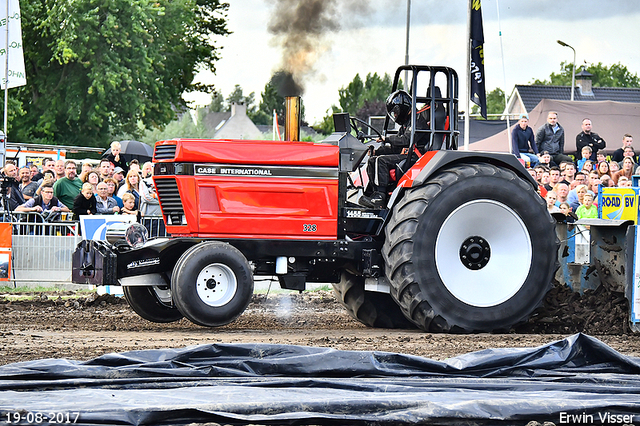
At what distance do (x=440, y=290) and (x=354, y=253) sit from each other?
2.95ft

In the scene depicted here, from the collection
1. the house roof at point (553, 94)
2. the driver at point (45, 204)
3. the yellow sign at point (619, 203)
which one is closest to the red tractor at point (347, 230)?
the yellow sign at point (619, 203)

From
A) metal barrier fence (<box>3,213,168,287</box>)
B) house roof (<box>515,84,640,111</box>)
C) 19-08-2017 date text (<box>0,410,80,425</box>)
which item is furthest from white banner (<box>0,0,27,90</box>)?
house roof (<box>515,84,640,111</box>)

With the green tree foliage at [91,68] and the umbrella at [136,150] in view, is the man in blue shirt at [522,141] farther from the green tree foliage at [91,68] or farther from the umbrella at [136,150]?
the green tree foliage at [91,68]

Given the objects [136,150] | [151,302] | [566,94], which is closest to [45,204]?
[151,302]

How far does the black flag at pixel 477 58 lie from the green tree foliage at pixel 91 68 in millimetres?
17647

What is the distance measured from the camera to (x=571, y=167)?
47.6ft

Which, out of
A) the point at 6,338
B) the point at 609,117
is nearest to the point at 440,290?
the point at 6,338

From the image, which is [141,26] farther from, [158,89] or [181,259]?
[181,259]

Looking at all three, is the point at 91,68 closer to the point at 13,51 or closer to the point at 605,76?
the point at 13,51

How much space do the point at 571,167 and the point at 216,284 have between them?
800 centimetres

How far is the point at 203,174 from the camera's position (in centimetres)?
859

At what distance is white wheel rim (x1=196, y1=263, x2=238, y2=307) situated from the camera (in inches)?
327

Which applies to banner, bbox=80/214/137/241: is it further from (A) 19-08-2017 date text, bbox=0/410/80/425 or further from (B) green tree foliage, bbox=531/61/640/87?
(B) green tree foliage, bbox=531/61/640/87

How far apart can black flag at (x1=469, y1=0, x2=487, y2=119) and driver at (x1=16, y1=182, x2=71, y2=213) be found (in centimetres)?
812
